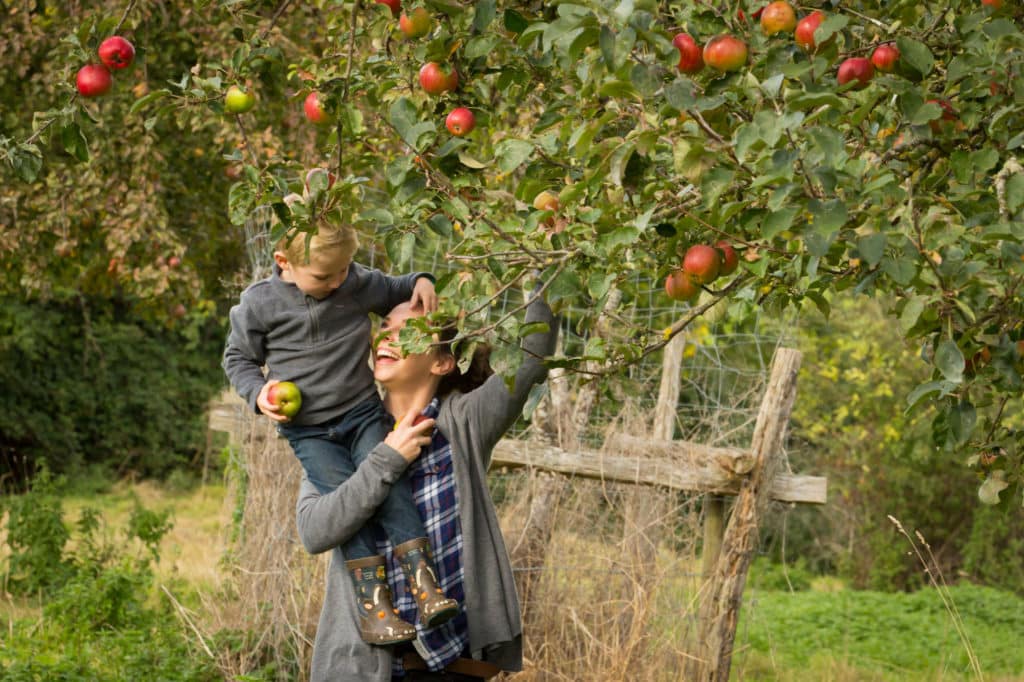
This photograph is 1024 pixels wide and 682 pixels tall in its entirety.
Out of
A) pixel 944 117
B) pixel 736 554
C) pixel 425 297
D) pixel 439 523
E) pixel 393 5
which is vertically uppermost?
pixel 393 5

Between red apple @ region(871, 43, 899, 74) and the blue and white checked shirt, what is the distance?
3.86 ft

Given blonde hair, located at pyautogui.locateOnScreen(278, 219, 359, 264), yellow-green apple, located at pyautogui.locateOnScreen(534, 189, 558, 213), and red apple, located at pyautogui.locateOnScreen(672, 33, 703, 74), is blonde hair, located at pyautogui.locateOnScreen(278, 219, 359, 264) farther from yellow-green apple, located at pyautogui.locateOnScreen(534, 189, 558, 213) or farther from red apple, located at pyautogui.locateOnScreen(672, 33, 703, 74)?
red apple, located at pyautogui.locateOnScreen(672, 33, 703, 74)

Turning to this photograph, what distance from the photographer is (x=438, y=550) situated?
7.84 feet

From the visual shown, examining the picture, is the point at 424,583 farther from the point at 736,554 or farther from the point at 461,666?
the point at 736,554

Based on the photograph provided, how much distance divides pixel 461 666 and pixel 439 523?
295 millimetres

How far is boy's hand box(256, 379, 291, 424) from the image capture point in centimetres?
237

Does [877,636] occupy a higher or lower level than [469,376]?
lower

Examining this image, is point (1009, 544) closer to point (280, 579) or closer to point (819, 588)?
point (819, 588)

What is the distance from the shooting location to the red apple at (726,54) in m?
1.59

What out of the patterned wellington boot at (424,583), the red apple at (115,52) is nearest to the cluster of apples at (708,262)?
the patterned wellington boot at (424,583)

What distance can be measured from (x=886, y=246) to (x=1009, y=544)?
8.01m

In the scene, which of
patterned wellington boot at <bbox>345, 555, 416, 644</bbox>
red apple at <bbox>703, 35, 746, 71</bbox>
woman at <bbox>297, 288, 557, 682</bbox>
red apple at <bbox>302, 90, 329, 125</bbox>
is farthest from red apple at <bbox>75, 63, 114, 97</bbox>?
red apple at <bbox>703, 35, 746, 71</bbox>

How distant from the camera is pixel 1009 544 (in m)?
8.59

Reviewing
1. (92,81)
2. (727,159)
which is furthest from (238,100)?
(727,159)
